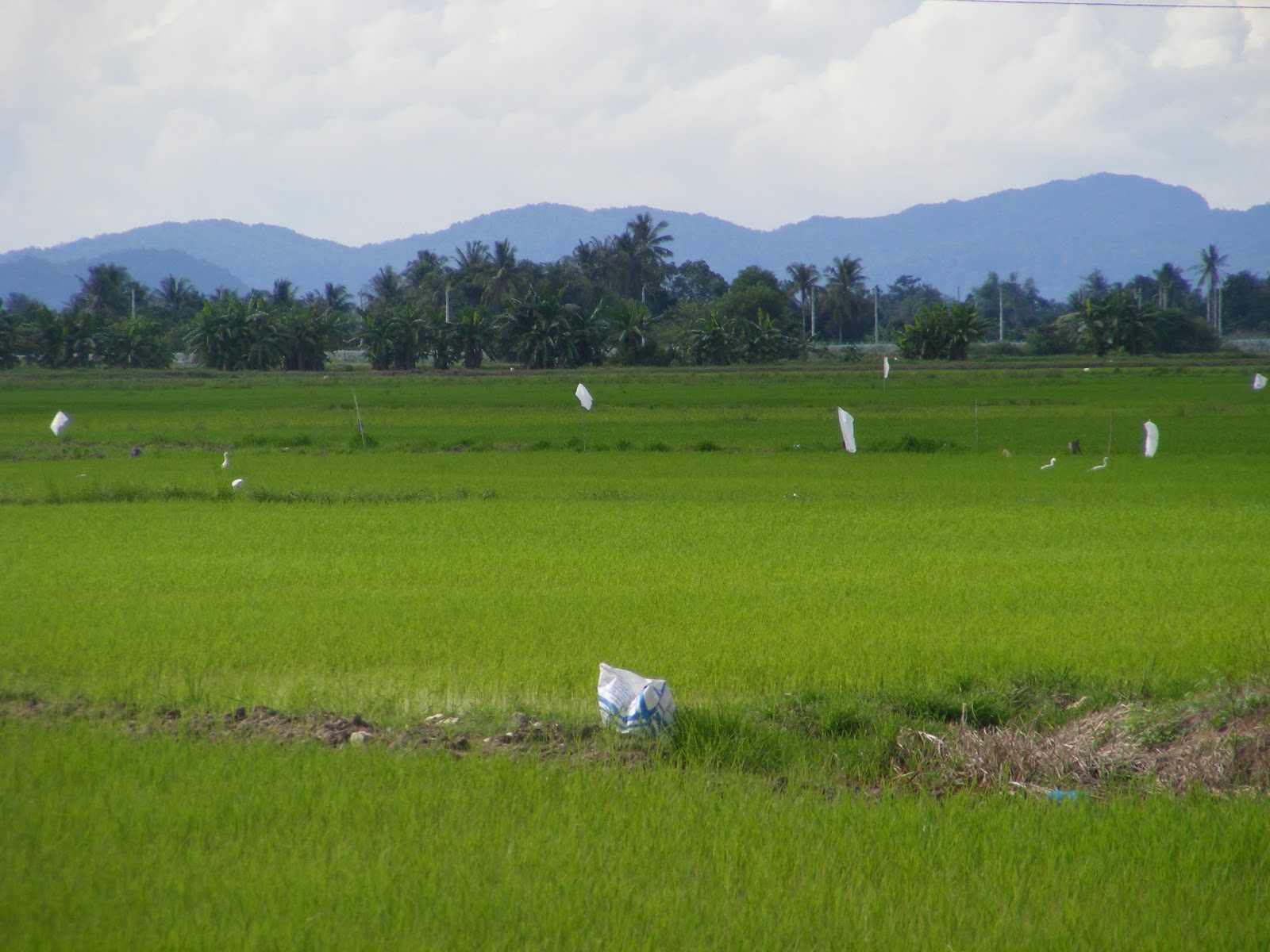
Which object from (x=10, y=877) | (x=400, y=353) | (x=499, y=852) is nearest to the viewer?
(x=10, y=877)

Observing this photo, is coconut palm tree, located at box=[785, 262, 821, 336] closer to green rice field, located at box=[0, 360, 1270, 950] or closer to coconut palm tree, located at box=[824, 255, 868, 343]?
coconut palm tree, located at box=[824, 255, 868, 343]

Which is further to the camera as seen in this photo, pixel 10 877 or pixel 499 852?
pixel 499 852

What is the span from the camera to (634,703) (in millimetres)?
4559

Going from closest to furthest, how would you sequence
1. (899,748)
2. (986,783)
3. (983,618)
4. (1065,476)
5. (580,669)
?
1. (986,783)
2. (899,748)
3. (580,669)
4. (983,618)
5. (1065,476)

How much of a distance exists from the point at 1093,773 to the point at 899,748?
785 mm

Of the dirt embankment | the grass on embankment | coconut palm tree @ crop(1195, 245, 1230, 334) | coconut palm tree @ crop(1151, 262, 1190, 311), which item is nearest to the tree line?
coconut palm tree @ crop(1151, 262, 1190, 311)

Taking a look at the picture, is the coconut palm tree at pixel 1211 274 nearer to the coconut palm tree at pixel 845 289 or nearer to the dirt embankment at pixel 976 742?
the coconut palm tree at pixel 845 289

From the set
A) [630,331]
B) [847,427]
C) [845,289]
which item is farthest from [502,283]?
[847,427]

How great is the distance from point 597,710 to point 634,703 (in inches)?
23.1

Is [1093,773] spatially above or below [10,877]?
below

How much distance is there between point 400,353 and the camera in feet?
177

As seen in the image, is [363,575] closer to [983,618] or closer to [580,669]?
[580,669]

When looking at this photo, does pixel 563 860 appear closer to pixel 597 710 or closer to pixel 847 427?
pixel 597 710

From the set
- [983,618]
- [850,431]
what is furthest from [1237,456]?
[983,618]
